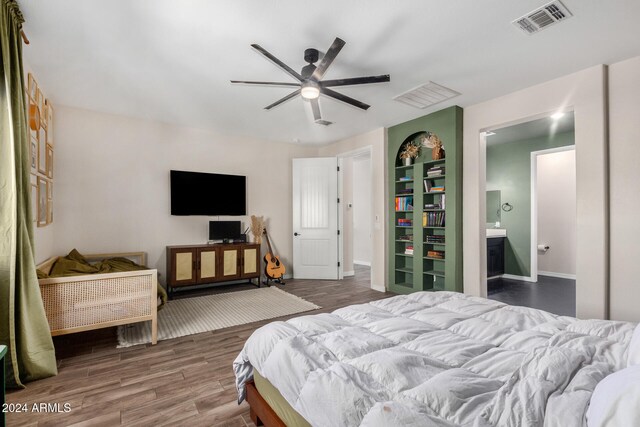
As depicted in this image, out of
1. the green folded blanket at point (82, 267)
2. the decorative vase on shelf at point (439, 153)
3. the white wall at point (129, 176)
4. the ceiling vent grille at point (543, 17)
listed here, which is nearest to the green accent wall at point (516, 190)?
the decorative vase on shelf at point (439, 153)

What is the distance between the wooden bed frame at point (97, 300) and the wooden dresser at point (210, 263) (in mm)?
1675

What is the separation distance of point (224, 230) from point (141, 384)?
3.09m

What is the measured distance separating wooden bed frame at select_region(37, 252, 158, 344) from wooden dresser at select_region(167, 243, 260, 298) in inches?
66.0

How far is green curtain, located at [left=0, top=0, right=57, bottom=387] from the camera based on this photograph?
81.6 inches

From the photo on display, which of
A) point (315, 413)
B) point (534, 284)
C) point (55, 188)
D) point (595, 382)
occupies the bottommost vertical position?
point (534, 284)

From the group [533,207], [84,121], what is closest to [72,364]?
[84,121]

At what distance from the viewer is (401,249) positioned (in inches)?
196

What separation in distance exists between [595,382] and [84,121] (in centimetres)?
550

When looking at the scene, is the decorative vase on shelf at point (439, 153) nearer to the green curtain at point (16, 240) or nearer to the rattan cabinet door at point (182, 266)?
the rattan cabinet door at point (182, 266)

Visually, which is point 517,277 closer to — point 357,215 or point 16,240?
point 357,215

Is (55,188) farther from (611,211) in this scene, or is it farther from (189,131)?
(611,211)

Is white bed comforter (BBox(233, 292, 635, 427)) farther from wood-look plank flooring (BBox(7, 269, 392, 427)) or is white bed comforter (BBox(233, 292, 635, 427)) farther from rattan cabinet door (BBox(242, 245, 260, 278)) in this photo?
rattan cabinet door (BBox(242, 245, 260, 278))

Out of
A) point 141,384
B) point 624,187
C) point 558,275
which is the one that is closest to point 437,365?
point 141,384

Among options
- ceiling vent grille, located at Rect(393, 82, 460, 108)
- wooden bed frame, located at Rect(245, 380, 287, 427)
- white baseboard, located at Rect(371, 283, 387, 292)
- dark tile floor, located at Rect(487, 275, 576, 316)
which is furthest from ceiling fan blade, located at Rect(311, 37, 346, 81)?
dark tile floor, located at Rect(487, 275, 576, 316)
